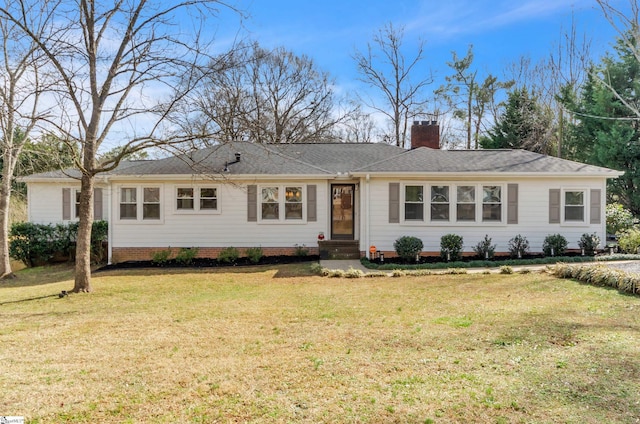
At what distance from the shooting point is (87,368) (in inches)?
162

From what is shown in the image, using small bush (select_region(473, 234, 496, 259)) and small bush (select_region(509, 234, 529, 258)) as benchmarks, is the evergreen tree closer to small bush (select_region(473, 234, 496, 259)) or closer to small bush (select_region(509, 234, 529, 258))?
small bush (select_region(509, 234, 529, 258))

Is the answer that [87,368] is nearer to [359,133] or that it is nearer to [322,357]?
[322,357]

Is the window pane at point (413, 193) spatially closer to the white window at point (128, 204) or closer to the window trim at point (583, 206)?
the window trim at point (583, 206)

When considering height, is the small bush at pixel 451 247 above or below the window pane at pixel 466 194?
below

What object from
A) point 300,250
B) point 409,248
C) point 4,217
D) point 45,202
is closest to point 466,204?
point 409,248

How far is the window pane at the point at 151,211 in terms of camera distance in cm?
1293

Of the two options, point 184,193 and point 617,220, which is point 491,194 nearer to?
point 617,220

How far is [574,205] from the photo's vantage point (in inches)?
477

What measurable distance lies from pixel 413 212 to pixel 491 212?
2518mm

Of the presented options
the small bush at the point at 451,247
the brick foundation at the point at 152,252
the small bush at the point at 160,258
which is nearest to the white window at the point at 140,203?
the brick foundation at the point at 152,252

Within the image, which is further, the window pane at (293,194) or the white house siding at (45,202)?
the white house siding at (45,202)

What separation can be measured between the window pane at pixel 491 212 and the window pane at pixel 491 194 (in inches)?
6.4

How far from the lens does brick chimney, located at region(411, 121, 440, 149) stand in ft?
52.7

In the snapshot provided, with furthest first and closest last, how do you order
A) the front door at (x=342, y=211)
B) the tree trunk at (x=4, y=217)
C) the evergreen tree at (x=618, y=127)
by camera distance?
the evergreen tree at (x=618, y=127)
the front door at (x=342, y=211)
the tree trunk at (x=4, y=217)
